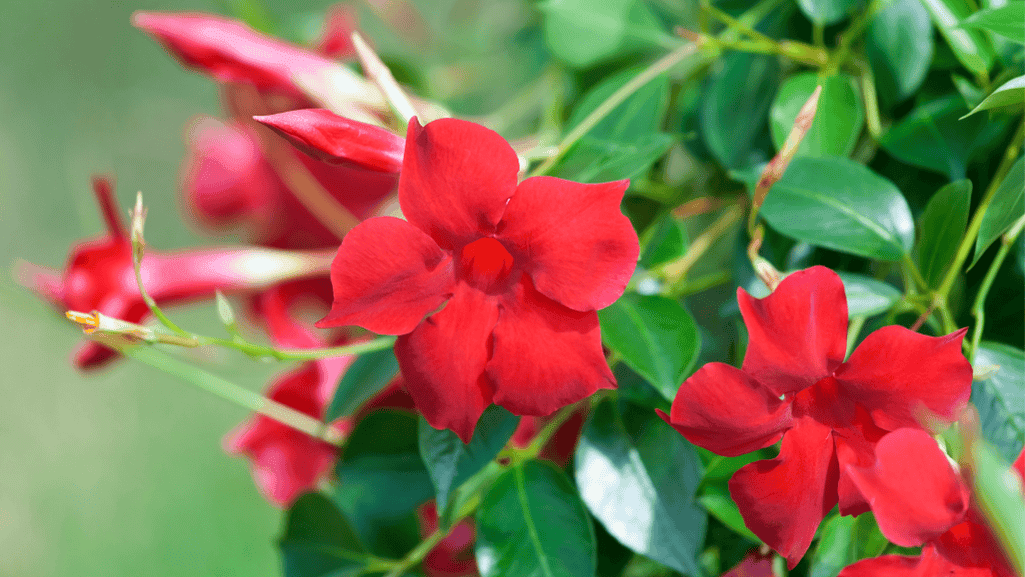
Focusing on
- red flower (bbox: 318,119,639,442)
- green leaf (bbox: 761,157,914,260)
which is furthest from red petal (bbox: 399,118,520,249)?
green leaf (bbox: 761,157,914,260)

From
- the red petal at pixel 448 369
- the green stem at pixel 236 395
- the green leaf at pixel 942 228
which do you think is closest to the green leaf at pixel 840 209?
the green leaf at pixel 942 228

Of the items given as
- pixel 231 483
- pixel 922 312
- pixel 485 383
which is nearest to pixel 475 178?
pixel 485 383

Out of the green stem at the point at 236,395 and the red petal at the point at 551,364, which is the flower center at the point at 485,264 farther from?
the green stem at the point at 236,395

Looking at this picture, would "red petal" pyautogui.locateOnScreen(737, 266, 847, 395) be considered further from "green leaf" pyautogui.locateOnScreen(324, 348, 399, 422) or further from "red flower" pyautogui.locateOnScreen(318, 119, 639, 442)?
"green leaf" pyautogui.locateOnScreen(324, 348, 399, 422)

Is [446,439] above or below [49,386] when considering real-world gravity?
above

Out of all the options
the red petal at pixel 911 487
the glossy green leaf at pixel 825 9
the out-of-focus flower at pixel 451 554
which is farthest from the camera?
the out-of-focus flower at pixel 451 554

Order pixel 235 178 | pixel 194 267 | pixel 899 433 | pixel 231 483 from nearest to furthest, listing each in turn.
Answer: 1. pixel 899 433
2. pixel 194 267
3. pixel 235 178
4. pixel 231 483

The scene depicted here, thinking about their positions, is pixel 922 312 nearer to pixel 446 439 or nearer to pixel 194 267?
pixel 446 439
